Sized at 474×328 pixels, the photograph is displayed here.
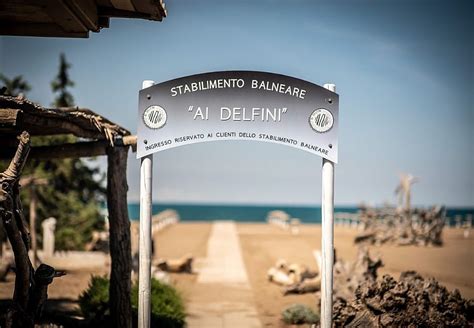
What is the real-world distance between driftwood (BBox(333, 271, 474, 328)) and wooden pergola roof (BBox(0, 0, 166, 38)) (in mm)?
4125

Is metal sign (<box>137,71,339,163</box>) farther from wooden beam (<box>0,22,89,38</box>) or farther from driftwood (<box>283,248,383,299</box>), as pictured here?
driftwood (<box>283,248,383,299</box>)

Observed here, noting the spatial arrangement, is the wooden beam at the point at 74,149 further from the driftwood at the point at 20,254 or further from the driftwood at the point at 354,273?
the driftwood at the point at 354,273

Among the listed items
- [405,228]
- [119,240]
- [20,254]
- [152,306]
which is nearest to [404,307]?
[119,240]

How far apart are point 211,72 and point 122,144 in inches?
80.3

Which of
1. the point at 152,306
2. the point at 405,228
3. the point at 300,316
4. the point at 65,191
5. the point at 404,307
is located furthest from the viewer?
the point at 405,228

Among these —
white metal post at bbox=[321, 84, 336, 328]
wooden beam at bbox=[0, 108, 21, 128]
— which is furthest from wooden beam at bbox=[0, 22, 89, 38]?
white metal post at bbox=[321, 84, 336, 328]

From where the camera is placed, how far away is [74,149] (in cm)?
852

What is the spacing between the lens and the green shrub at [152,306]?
8635 mm

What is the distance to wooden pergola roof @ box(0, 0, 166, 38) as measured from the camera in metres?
6.06

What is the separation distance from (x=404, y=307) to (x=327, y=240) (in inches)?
73.0

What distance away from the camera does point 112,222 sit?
26.8ft

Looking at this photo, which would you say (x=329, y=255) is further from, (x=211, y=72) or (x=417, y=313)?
(x=211, y=72)

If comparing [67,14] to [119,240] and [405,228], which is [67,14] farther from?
[405,228]

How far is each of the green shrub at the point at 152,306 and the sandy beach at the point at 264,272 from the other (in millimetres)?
537
